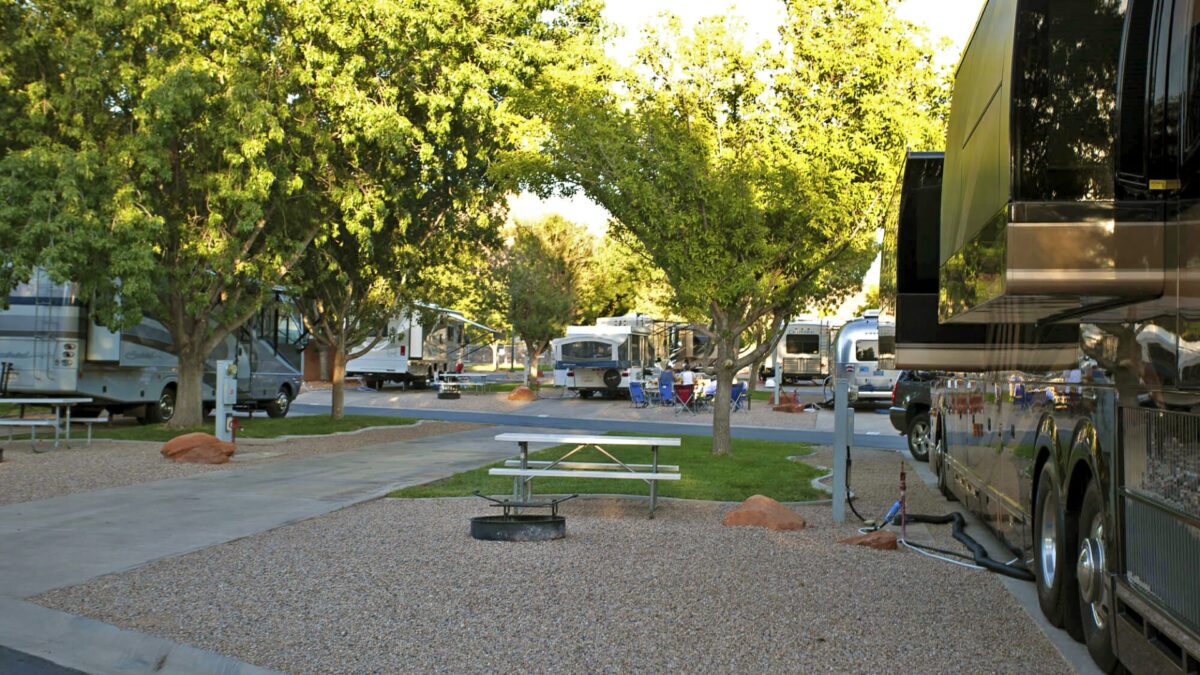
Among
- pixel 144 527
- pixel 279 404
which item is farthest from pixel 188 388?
pixel 144 527

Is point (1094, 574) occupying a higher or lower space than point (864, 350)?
lower

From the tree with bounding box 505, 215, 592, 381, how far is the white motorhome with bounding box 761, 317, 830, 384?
9.59 meters

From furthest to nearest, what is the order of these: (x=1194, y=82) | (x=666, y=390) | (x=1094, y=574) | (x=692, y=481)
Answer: (x=666, y=390) < (x=692, y=481) < (x=1094, y=574) < (x=1194, y=82)

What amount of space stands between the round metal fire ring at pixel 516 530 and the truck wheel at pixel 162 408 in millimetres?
15169

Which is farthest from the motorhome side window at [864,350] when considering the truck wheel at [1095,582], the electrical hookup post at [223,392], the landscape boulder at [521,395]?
the truck wheel at [1095,582]

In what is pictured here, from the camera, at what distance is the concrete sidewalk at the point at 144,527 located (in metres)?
6.05

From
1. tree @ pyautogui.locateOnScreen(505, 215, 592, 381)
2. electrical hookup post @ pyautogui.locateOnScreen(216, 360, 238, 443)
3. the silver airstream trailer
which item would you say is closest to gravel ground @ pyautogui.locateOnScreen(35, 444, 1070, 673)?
electrical hookup post @ pyautogui.locateOnScreen(216, 360, 238, 443)

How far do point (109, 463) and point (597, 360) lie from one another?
80.1 feet

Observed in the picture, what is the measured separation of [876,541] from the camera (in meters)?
9.51

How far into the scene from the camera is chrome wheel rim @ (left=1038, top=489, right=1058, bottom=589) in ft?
21.1

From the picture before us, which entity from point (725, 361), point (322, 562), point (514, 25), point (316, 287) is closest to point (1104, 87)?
point (322, 562)

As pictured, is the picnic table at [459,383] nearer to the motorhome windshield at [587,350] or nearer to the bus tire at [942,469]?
the motorhome windshield at [587,350]

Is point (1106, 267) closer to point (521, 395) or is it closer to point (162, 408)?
point (162, 408)

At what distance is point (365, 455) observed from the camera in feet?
58.2
